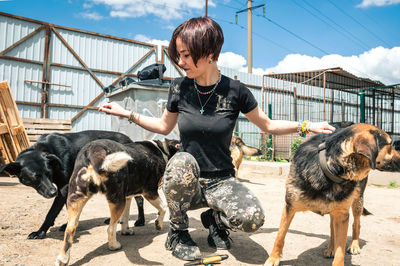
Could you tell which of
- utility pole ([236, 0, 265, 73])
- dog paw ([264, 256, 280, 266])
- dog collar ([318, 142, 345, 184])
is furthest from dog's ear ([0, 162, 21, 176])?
utility pole ([236, 0, 265, 73])

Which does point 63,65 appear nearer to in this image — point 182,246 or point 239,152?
point 239,152

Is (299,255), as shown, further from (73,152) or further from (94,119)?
(94,119)

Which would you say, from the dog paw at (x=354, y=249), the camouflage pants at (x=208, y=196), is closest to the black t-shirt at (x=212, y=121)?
the camouflage pants at (x=208, y=196)

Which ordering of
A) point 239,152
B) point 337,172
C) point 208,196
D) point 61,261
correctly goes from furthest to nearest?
point 239,152 → point 208,196 → point 61,261 → point 337,172

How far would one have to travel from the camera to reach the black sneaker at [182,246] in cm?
233

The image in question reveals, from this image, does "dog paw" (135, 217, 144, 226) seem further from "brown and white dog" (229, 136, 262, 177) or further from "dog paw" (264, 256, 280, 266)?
"brown and white dog" (229, 136, 262, 177)

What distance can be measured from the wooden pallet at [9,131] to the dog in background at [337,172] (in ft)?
20.7

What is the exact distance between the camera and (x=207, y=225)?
9.50 feet

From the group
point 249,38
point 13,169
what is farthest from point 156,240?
point 249,38

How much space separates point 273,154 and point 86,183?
27.8 ft

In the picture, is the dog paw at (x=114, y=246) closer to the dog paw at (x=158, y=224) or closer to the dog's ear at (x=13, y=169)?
the dog paw at (x=158, y=224)

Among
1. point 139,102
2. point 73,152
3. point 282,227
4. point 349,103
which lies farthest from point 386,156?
point 349,103

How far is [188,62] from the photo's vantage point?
94.9 inches

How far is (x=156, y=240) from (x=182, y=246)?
0.56 metres
